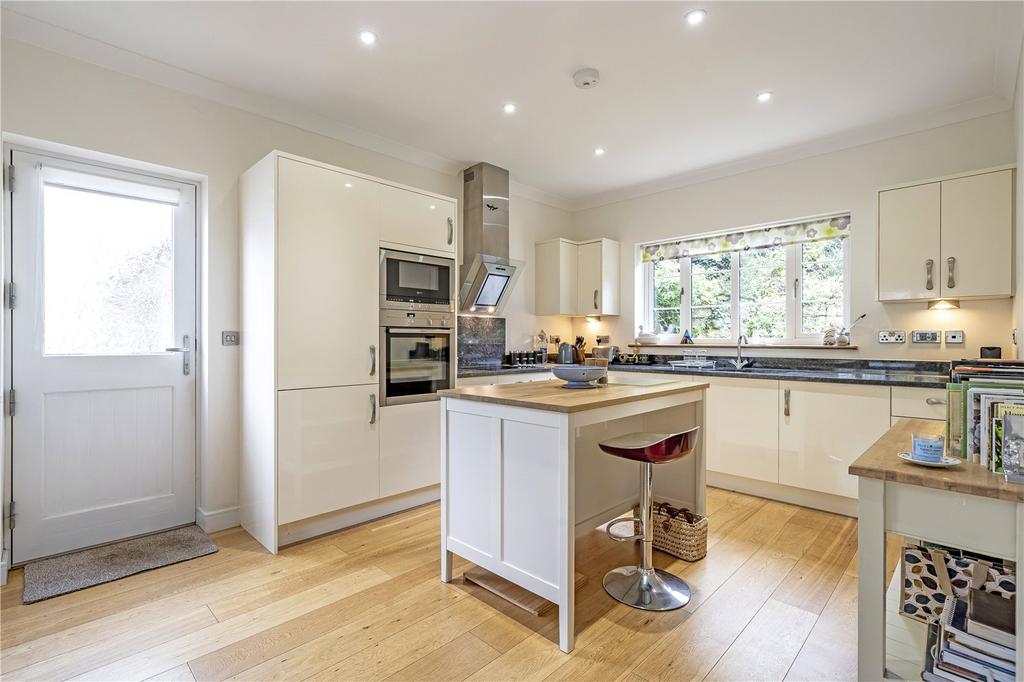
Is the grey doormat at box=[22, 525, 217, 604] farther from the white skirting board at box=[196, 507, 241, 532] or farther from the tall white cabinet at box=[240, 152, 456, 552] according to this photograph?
the tall white cabinet at box=[240, 152, 456, 552]

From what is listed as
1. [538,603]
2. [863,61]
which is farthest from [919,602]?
[863,61]

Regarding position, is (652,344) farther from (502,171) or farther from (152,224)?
(152,224)

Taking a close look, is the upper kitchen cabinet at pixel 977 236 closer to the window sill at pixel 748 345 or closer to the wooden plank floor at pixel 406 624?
the window sill at pixel 748 345

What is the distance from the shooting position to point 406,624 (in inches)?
76.6

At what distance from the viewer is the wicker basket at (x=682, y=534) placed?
2.49 meters

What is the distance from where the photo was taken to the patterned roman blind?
377 centimetres

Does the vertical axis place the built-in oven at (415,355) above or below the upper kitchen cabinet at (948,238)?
below

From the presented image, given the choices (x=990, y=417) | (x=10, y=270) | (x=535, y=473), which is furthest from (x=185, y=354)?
(x=990, y=417)

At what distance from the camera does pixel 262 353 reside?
270 centimetres

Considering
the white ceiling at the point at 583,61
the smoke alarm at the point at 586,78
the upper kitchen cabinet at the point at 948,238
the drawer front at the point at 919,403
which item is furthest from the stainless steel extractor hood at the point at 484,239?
the drawer front at the point at 919,403

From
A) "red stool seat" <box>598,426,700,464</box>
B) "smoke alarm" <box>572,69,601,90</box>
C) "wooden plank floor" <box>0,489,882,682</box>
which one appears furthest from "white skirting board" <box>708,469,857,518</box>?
"smoke alarm" <box>572,69,601,90</box>

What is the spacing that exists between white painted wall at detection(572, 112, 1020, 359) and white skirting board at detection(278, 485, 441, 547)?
10.2 feet

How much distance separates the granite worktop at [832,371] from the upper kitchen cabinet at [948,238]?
52 cm

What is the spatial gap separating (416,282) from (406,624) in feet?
6.65
